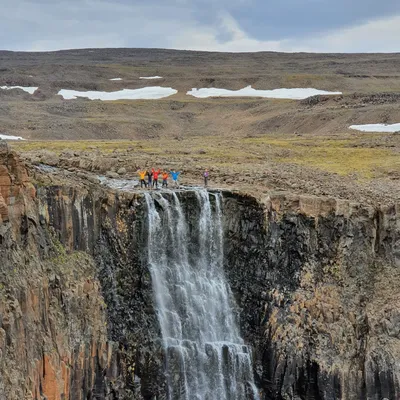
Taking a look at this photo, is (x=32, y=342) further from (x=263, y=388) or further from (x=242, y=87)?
(x=242, y=87)

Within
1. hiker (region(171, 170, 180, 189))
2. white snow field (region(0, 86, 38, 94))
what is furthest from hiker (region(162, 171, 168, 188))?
white snow field (region(0, 86, 38, 94))

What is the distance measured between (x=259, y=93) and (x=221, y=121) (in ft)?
77.4

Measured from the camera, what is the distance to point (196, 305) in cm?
3662

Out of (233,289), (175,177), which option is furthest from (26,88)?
(233,289)

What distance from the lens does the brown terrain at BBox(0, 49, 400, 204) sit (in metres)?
46.2

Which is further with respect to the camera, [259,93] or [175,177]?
[259,93]

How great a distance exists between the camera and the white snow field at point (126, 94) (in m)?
121

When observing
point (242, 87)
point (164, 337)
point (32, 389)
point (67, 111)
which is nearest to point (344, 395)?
point (164, 337)

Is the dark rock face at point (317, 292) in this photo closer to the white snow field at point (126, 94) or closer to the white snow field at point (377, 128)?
the white snow field at point (377, 128)

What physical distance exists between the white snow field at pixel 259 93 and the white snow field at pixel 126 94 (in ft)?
18.7

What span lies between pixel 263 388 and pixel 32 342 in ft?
51.7

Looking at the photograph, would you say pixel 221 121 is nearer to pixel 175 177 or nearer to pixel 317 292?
pixel 175 177

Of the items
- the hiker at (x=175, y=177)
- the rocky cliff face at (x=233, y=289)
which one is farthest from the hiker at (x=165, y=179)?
the rocky cliff face at (x=233, y=289)

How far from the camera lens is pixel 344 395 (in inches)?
1403
